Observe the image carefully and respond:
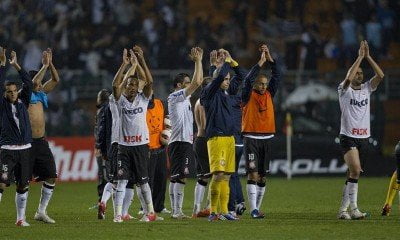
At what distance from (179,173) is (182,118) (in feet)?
3.11

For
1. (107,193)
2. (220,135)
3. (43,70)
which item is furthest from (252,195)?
(43,70)

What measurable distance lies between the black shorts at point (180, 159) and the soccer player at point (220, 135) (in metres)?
1.25

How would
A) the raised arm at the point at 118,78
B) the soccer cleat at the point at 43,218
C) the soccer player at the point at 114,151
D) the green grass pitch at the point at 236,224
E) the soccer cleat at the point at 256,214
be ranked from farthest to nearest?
the soccer cleat at the point at 256,214
the soccer cleat at the point at 43,218
the soccer player at the point at 114,151
the raised arm at the point at 118,78
the green grass pitch at the point at 236,224

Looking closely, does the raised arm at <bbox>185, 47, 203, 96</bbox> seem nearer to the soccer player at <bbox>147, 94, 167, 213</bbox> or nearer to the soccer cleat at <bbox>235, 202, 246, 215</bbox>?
the soccer player at <bbox>147, 94, 167, 213</bbox>

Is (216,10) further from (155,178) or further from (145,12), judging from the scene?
(155,178)

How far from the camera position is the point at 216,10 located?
113 feet

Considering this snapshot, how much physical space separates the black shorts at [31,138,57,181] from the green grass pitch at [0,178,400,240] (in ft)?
2.62

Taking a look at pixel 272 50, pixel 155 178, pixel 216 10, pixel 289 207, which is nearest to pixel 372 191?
pixel 289 207

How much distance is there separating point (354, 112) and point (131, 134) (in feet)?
12.6

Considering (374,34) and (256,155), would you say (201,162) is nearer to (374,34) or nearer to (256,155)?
(256,155)

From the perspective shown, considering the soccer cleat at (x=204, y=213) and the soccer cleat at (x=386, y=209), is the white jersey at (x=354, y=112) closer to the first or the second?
the soccer cleat at (x=386, y=209)

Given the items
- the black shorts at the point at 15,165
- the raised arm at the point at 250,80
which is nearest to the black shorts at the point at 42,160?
the black shorts at the point at 15,165

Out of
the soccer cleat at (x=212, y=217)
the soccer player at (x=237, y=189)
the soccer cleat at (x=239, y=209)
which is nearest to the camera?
the soccer cleat at (x=212, y=217)

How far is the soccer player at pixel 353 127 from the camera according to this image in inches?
715
